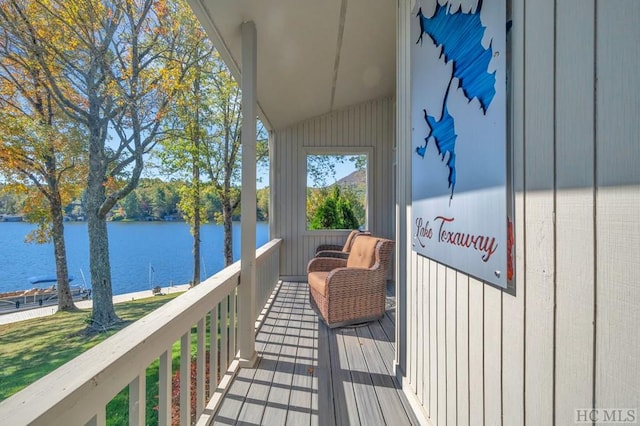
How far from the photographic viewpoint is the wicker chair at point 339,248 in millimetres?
4289

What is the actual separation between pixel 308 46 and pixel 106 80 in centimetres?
270

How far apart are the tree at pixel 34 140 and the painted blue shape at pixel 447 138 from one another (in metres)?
3.10

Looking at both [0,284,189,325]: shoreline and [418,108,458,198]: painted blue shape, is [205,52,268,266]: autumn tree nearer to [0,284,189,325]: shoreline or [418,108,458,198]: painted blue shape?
[0,284,189,325]: shoreline

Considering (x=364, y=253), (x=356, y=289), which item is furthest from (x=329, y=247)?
(x=356, y=289)

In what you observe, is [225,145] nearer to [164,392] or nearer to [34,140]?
[34,140]

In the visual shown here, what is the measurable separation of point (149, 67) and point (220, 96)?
2.18 metres

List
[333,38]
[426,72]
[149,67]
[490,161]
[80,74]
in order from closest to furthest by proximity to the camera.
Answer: [490,161] < [426,72] < [333,38] < [80,74] < [149,67]

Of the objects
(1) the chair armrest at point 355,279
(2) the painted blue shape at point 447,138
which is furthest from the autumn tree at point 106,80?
(2) the painted blue shape at point 447,138

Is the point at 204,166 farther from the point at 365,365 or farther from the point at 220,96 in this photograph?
the point at 365,365

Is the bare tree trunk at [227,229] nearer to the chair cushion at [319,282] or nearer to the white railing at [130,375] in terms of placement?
the chair cushion at [319,282]

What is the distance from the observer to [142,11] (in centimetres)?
422

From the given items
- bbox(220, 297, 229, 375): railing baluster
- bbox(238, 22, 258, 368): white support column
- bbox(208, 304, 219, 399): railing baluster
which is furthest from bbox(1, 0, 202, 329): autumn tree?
bbox(208, 304, 219, 399): railing baluster

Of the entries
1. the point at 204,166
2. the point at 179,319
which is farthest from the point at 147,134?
the point at 179,319

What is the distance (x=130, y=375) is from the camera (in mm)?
1009
